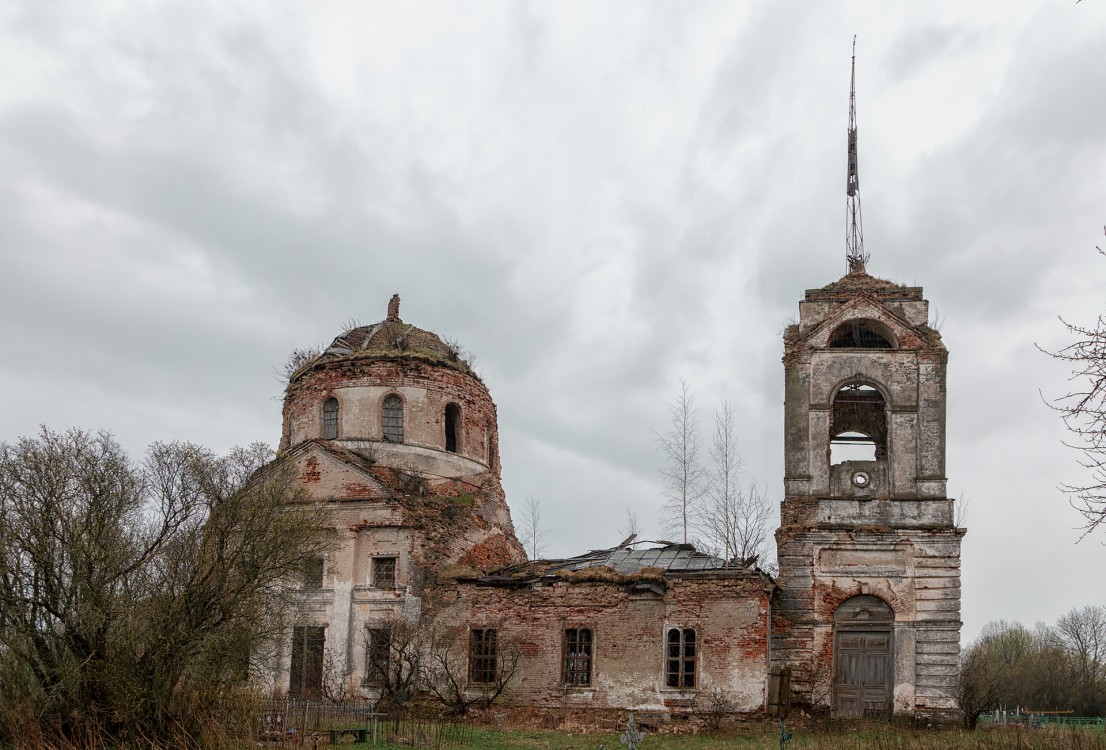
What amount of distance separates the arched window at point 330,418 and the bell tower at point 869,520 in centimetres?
1063

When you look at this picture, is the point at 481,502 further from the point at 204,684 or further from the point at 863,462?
the point at 204,684

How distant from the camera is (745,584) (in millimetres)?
21734

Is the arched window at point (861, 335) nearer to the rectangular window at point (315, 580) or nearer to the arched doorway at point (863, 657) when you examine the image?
the arched doorway at point (863, 657)

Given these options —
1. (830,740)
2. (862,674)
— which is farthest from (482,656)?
(830,740)

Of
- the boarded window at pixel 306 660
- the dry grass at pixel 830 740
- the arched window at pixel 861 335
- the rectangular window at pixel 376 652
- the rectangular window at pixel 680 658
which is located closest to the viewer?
the dry grass at pixel 830 740

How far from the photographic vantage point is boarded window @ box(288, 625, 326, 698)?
2355 centimetres

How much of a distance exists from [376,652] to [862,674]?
950 cm

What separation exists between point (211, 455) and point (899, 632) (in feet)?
41.9

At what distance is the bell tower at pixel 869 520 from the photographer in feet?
70.6

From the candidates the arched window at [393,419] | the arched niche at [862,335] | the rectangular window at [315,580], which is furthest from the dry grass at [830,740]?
the arched window at [393,419]

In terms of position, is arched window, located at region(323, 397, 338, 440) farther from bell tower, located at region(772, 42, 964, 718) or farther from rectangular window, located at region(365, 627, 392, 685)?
bell tower, located at region(772, 42, 964, 718)

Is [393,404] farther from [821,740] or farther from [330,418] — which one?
[821,740]

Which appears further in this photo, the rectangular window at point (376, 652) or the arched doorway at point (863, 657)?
the rectangular window at point (376, 652)

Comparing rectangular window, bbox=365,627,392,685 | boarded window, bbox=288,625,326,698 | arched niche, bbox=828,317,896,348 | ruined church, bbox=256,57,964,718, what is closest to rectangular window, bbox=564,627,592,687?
ruined church, bbox=256,57,964,718
